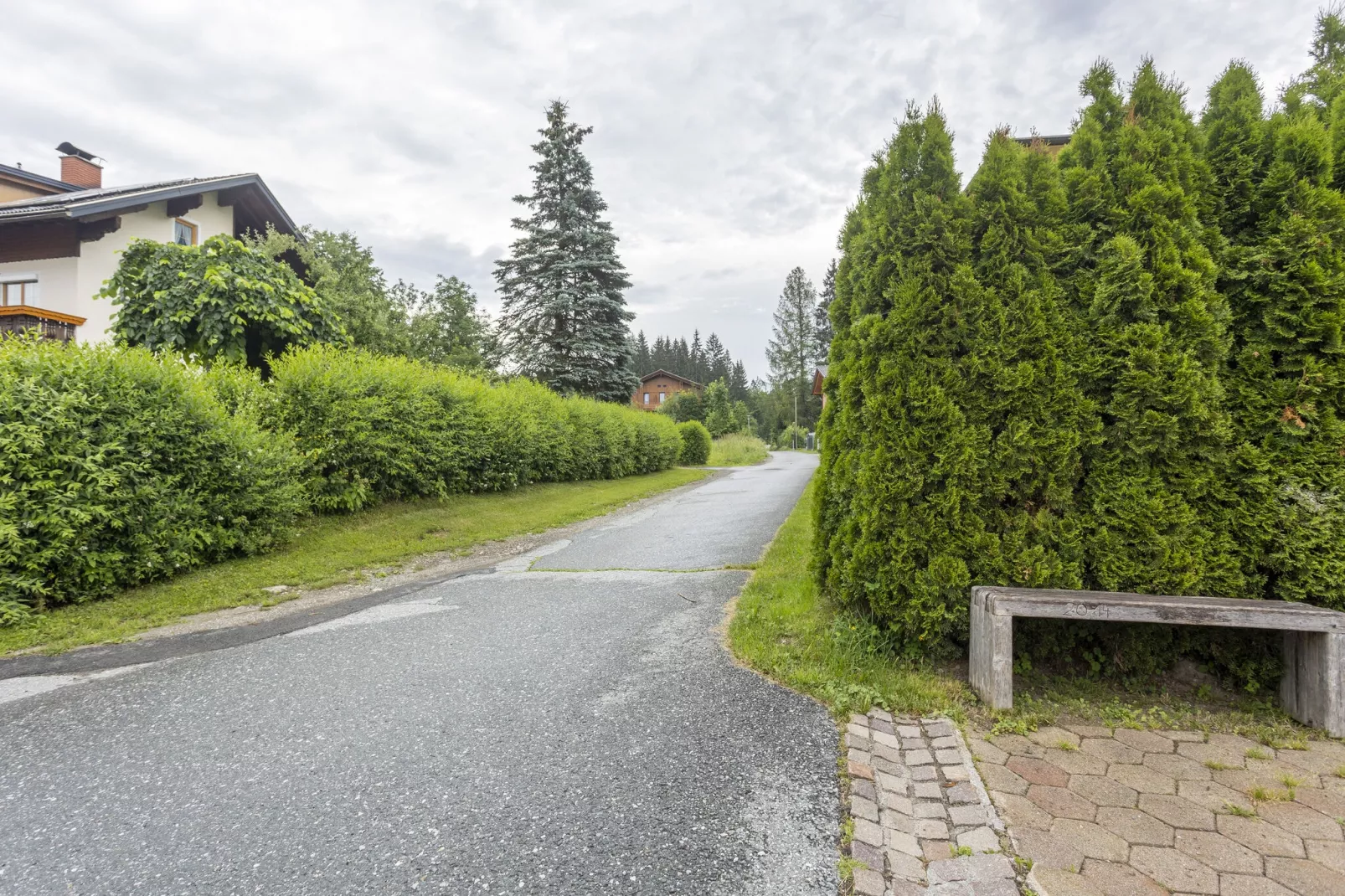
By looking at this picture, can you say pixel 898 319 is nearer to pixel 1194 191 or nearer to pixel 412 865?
pixel 1194 191

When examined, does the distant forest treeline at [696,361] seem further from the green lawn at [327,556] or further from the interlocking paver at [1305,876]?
the interlocking paver at [1305,876]

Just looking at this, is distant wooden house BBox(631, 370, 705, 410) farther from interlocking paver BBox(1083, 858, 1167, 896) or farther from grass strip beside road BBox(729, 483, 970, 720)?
interlocking paver BBox(1083, 858, 1167, 896)

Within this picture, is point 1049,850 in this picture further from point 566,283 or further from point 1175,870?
point 566,283

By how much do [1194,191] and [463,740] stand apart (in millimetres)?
4646

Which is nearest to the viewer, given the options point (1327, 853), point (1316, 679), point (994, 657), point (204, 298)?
point (1327, 853)

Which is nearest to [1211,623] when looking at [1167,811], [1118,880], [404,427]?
[1167,811]

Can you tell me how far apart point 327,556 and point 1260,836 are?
783cm

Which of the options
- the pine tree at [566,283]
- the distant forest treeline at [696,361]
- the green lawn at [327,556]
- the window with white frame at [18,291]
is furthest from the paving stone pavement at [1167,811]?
the distant forest treeline at [696,361]

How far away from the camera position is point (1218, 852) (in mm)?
1895

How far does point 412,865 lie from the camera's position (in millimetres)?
1879

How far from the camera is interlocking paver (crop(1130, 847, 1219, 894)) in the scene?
1.73 m

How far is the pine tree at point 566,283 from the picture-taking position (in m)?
22.9

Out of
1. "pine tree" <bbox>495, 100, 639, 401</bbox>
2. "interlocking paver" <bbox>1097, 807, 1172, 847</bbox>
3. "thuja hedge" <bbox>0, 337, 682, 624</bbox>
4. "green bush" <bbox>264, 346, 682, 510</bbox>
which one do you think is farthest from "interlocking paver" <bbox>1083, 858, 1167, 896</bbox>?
"pine tree" <bbox>495, 100, 639, 401</bbox>

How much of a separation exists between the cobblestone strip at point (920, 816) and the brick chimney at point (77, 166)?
2948cm
